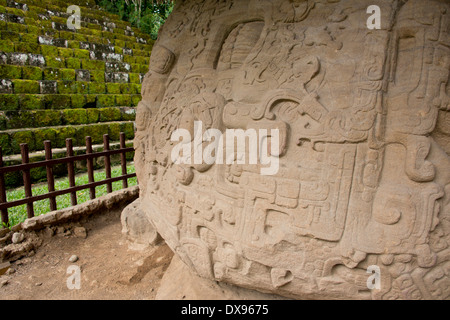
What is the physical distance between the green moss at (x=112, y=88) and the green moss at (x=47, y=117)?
5.28 ft

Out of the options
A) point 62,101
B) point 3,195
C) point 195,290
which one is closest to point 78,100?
point 62,101

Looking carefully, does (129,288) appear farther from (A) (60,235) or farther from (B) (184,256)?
(A) (60,235)

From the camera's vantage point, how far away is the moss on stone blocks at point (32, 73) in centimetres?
608

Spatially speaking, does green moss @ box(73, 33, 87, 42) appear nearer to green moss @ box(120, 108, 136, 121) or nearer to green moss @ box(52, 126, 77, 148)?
green moss @ box(120, 108, 136, 121)

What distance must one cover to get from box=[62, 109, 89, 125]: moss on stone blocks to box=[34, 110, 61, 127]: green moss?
0.41 ft

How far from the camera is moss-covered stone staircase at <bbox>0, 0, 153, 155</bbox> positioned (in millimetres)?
5461

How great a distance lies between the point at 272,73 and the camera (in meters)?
1.93

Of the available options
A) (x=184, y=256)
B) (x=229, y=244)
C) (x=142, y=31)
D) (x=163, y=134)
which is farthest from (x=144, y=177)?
(x=142, y=31)

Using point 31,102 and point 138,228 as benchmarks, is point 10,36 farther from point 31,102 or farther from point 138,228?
point 138,228

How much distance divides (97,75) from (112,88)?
409 millimetres

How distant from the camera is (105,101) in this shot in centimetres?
690

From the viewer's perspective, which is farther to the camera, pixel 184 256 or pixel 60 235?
pixel 60 235

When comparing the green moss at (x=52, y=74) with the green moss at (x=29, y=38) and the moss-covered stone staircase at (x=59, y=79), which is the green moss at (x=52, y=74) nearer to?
the moss-covered stone staircase at (x=59, y=79)

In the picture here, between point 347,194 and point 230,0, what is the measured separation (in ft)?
5.02
